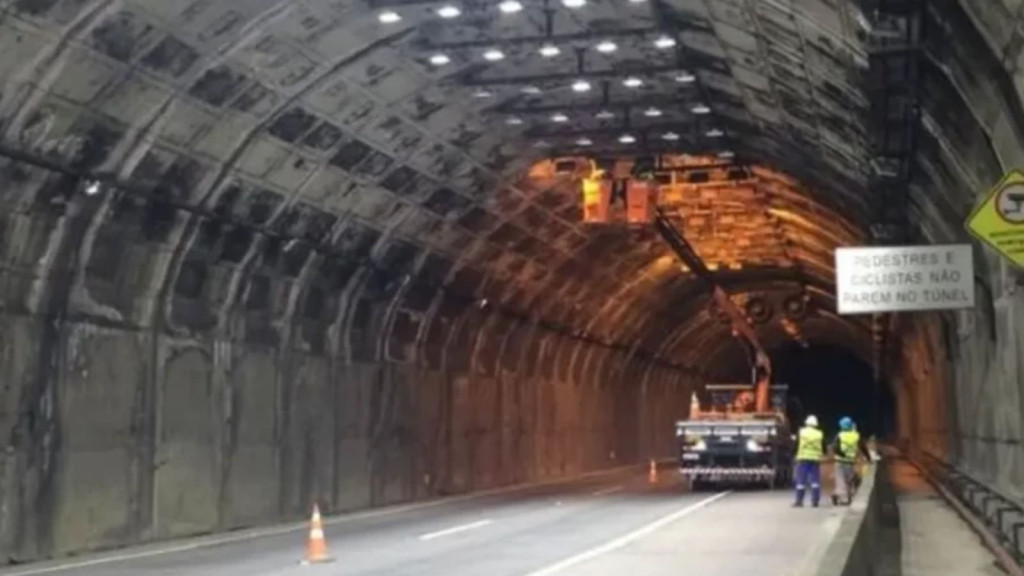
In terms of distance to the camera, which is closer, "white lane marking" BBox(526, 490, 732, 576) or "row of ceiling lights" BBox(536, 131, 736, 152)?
"white lane marking" BBox(526, 490, 732, 576)

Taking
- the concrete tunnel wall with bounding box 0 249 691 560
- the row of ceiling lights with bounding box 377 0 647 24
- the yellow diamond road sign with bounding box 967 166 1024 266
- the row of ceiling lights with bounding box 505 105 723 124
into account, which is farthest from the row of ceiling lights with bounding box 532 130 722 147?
the yellow diamond road sign with bounding box 967 166 1024 266

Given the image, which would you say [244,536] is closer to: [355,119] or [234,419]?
[234,419]

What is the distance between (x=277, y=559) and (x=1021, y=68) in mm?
11603

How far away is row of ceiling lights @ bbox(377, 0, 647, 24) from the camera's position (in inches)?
838

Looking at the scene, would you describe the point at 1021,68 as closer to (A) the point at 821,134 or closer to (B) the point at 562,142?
(A) the point at 821,134

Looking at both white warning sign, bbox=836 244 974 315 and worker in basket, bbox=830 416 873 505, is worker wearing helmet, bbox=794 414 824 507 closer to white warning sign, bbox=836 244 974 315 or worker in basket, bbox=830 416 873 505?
worker in basket, bbox=830 416 873 505

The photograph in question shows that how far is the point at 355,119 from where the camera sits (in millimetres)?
25453

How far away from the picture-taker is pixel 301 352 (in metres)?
29.4

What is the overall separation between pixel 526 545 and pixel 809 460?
32.7 ft

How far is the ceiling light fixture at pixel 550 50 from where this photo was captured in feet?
78.1

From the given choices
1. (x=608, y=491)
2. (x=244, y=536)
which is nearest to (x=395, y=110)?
(x=244, y=536)

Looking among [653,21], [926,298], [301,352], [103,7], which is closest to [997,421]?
[926,298]

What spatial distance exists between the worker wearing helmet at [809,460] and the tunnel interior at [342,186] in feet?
10.4

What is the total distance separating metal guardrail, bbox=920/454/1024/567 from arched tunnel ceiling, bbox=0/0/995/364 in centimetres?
612
